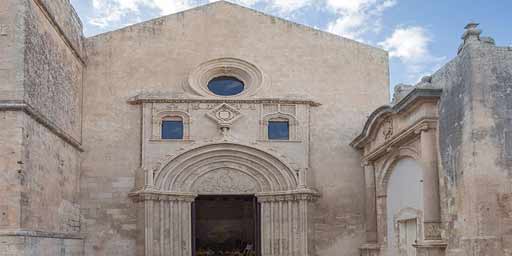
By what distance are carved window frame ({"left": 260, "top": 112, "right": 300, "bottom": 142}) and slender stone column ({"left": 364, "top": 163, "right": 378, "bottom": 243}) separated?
6.12ft

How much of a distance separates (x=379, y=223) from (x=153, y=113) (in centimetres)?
577

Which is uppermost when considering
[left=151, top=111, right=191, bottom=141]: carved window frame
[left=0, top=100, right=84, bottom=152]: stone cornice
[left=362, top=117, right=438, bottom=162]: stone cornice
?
[left=151, top=111, right=191, bottom=141]: carved window frame

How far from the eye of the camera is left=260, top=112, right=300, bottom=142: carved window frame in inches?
653

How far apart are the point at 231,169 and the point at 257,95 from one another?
6.15ft

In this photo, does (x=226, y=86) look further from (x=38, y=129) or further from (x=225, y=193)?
(x=38, y=129)

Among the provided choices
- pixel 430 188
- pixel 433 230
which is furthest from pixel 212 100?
pixel 433 230

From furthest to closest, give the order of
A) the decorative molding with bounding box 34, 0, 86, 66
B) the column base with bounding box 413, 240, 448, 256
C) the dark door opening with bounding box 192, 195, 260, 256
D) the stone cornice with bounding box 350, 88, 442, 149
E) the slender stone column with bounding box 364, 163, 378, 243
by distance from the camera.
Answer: the dark door opening with bounding box 192, 195, 260, 256 < the slender stone column with bounding box 364, 163, 378, 243 < the decorative molding with bounding box 34, 0, 86, 66 < the stone cornice with bounding box 350, 88, 442, 149 < the column base with bounding box 413, 240, 448, 256

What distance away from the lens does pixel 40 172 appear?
12828 mm

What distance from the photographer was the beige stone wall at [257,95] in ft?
52.8

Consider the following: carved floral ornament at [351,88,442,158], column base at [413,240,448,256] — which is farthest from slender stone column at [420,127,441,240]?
carved floral ornament at [351,88,442,158]

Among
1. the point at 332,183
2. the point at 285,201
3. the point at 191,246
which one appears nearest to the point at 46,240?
the point at 191,246

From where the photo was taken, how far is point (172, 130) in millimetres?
16531

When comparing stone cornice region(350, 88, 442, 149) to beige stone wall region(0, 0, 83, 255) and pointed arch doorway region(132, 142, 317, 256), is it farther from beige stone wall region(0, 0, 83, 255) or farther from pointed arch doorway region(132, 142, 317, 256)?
beige stone wall region(0, 0, 83, 255)

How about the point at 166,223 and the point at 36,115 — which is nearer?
the point at 36,115
